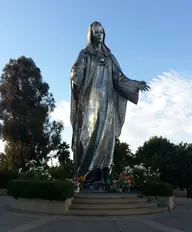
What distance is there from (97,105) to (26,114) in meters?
20.0

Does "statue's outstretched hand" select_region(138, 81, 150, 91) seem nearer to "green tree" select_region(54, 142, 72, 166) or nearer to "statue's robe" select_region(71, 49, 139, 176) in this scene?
"statue's robe" select_region(71, 49, 139, 176)

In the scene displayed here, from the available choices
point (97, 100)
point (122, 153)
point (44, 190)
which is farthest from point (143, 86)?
point (122, 153)

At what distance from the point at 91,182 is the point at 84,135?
1.92m

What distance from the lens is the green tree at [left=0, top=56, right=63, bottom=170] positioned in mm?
30969

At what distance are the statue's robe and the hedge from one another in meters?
3.76

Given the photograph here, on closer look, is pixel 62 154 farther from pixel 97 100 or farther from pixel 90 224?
pixel 90 224

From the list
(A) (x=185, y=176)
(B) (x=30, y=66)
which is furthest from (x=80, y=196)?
(B) (x=30, y=66)

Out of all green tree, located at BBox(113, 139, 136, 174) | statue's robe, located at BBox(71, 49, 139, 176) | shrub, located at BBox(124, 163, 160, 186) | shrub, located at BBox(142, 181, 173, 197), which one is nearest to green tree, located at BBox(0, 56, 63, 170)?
green tree, located at BBox(113, 139, 136, 174)

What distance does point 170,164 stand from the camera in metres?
28.0

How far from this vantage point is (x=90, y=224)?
7062 millimetres

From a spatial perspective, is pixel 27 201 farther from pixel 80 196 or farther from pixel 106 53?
pixel 106 53

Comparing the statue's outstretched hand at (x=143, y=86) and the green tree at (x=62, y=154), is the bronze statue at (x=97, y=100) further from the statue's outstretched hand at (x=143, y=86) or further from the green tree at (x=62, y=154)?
the green tree at (x=62, y=154)

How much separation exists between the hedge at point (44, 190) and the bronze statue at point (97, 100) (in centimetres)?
376

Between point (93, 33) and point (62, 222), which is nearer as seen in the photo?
point (62, 222)
